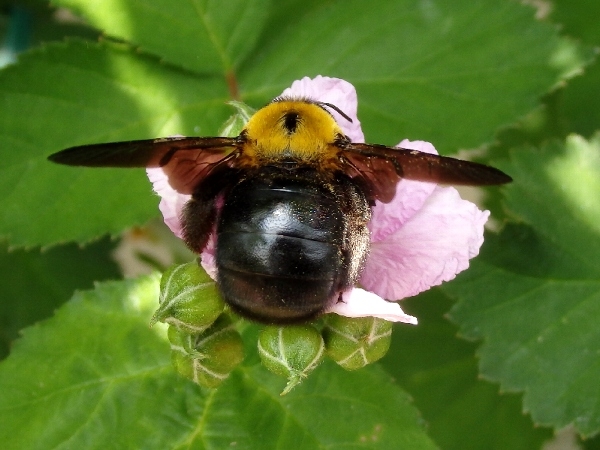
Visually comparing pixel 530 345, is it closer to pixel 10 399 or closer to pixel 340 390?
pixel 340 390

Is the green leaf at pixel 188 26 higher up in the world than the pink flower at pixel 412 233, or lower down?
higher up

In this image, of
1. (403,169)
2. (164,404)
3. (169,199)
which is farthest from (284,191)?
(164,404)

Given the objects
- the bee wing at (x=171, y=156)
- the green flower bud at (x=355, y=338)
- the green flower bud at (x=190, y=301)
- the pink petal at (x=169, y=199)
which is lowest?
the green flower bud at (x=355, y=338)

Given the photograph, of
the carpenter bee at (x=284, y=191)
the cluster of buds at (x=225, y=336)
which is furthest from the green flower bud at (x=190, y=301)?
the carpenter bee at (x=284, y=191)

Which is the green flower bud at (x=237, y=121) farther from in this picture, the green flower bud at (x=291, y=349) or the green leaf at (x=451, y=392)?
the green leaf at (x=451, y=392)

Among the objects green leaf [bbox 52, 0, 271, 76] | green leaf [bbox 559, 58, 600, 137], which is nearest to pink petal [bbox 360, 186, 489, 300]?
green leaf [bbox 52, 0, 271, 76]

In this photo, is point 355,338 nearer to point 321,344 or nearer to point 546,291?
point 321,344

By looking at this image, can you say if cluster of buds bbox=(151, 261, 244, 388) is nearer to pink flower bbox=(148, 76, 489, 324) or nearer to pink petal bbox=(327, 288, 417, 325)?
pink flower bbox=(148, 76, 489, 324)
